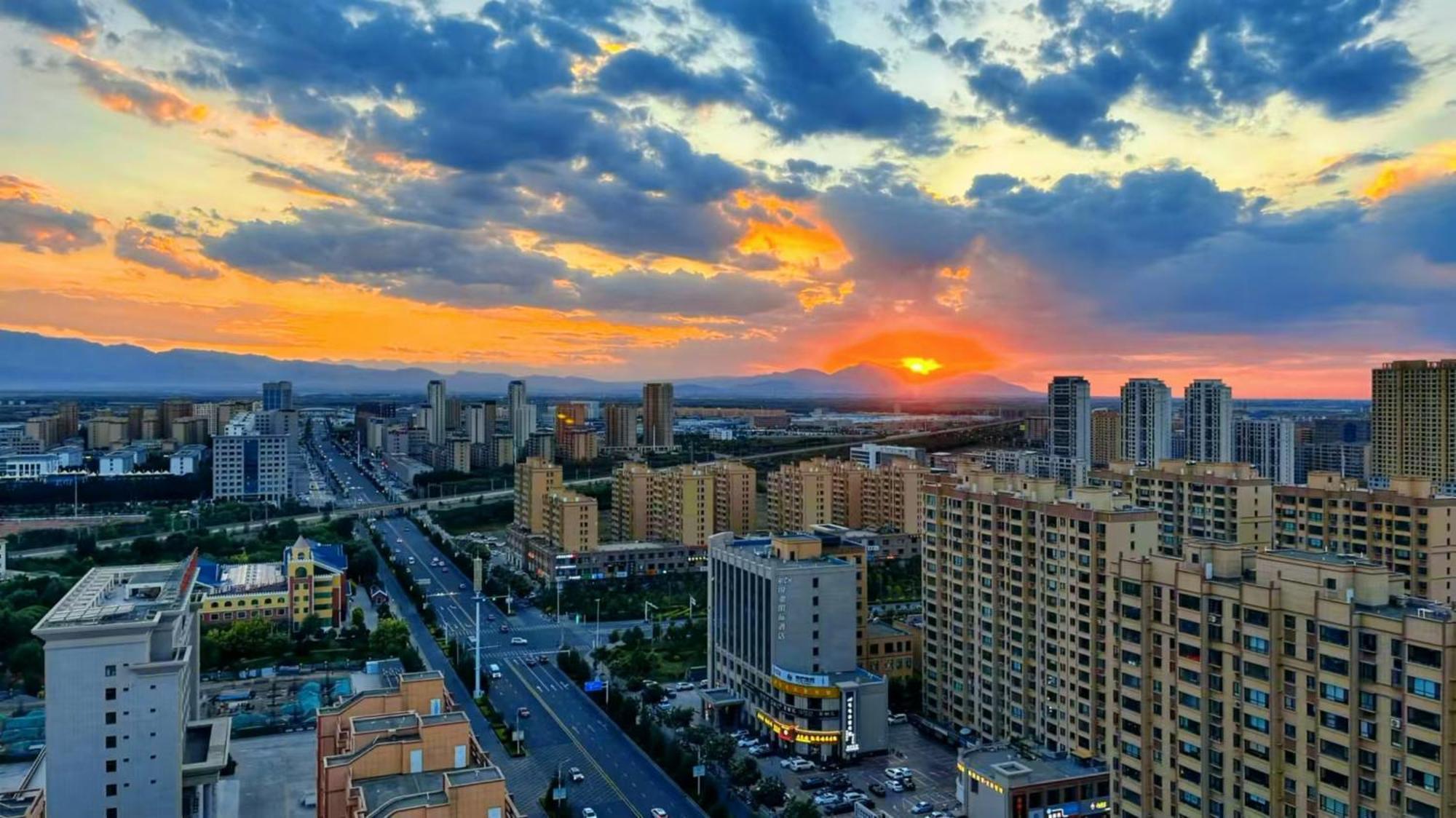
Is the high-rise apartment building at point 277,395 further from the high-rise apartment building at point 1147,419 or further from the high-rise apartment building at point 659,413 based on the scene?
the high-rise apartment building at point 1147,419

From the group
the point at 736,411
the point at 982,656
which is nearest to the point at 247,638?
the point at 982,656

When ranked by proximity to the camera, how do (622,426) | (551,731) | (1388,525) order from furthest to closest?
(622,426) → (1388,525) → (551,731)

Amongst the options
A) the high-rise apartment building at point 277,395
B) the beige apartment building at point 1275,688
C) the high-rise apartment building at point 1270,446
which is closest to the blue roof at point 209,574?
the beige apartment building at point 1275,688

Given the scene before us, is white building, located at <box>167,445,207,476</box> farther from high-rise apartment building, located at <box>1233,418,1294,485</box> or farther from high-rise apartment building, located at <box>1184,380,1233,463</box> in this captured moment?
high-rise apartment building, located at <box>1233,418,1294,485</box>

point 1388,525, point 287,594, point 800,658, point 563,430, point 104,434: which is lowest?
point 287,594

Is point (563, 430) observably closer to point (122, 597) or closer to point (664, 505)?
point (664, 505)

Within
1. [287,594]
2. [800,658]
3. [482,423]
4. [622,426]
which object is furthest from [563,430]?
[800,658]
